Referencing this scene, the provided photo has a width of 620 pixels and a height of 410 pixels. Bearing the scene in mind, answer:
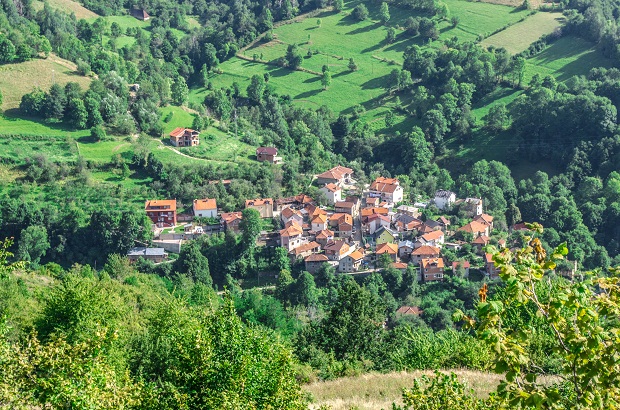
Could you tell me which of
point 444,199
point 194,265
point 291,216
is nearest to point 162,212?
point 194,265

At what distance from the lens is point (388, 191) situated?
49.9 meters

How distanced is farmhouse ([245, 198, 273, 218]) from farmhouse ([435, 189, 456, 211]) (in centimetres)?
1190

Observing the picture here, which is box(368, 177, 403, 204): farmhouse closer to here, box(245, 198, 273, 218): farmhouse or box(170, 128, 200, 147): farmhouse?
box(245, 198, 273, 218): farmhouse

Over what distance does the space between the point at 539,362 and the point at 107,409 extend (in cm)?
1323

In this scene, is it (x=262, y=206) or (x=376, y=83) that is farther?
(x=376, y=83)

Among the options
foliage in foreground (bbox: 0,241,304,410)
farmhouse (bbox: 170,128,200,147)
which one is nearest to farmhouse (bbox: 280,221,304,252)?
farmhouse (bbox: 170,128,200,147)

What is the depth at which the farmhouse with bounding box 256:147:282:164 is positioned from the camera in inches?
2095

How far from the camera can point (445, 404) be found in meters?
10.3

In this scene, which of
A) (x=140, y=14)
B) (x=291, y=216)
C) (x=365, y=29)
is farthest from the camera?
(x=140, y=14)

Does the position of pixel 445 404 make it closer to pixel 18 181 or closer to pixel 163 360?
pixel 163 360

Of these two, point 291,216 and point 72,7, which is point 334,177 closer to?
point 291,216

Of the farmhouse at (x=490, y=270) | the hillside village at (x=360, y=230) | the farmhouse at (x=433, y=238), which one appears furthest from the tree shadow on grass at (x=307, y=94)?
the farmhouse at (x=490, y=270)

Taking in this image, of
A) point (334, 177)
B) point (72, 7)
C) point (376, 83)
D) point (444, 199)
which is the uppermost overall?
point (72, 7)

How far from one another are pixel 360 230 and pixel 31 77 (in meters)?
29.1
